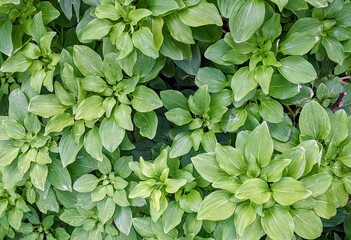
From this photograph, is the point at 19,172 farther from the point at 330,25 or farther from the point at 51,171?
the point at 330,25

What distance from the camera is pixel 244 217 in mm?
1156

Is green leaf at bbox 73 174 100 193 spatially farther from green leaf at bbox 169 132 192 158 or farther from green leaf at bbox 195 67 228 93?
green leaf at bbox 195 67 228 93

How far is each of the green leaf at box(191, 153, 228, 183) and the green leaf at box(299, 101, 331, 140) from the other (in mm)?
281

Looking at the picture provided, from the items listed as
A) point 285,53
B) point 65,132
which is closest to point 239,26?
point 285,53

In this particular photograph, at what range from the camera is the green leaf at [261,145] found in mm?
1158

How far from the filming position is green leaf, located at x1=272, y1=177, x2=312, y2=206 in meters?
1.12

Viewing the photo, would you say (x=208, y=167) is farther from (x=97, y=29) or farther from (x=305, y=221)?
(x=97, y=29)

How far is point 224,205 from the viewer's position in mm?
1184

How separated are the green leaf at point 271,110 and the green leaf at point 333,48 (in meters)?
0.23

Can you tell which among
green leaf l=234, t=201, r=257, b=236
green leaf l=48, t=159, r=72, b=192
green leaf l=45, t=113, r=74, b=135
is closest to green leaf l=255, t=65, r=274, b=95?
green leaf l=234, t=201, r=257, b=236

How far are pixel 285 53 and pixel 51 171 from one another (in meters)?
0.85

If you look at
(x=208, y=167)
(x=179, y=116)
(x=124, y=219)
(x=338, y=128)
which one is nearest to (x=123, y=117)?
(x=179, y=116)

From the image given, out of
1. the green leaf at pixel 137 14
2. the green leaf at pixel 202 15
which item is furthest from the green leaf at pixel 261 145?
the green leaf at pixel 137 14

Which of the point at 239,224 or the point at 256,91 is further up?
the point at 256,91
